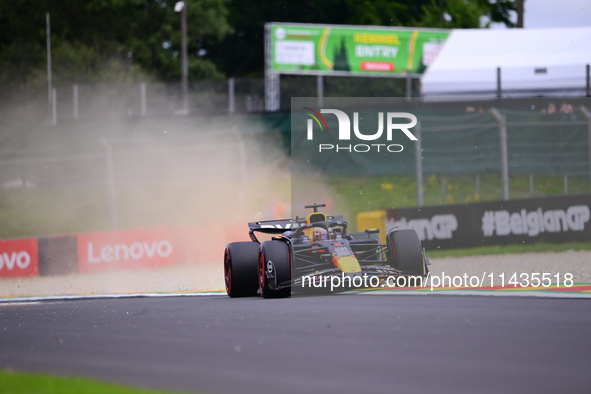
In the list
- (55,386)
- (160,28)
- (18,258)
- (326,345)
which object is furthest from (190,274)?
(160,28)

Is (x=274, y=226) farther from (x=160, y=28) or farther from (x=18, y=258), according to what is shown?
(x=160, y=28)

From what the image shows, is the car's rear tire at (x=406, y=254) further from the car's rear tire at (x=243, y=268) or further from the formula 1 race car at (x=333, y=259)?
the car's rear tire at (x=243, y=268)

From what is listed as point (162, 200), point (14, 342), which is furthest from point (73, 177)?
point (14, 342)

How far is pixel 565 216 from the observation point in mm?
12969

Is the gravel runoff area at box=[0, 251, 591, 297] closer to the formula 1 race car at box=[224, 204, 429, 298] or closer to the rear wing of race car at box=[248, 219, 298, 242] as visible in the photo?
the formula 1 race car at box=[224, 204, 429, 298]

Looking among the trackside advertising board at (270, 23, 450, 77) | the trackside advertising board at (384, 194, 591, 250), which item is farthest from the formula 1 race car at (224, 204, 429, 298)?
the trackside advertising board at (270, 23, 450, 77)

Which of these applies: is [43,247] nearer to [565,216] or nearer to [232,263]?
[232,263]

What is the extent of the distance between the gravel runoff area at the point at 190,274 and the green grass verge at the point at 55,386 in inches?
288

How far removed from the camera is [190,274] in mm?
13828

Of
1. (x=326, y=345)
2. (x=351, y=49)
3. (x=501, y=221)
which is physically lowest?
(x=326, y=345)

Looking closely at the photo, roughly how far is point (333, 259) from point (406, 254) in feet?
2.45

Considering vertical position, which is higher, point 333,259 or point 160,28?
point 160,28

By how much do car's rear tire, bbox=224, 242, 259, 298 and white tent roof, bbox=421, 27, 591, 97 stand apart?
13494 mm

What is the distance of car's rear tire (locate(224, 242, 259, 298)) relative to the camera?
363 inches
